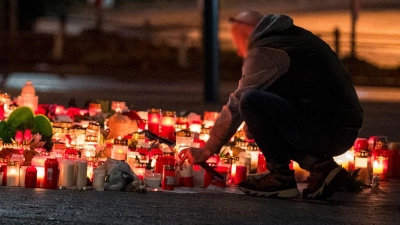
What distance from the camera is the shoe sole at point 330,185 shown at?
7.26 metres

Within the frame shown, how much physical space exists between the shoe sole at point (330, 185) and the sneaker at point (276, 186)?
4.4 inches

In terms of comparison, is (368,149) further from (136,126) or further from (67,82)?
(67,82)

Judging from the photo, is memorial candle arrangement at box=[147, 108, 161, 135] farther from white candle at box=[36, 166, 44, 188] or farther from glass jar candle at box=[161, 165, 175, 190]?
white candle at box=[36, 166, 44, 188]

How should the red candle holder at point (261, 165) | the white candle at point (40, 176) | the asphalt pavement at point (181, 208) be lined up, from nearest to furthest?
the asphalt pavement at point (181, 208) → the white candle at point (40, 176) → the red candle holder at point (261, 165)

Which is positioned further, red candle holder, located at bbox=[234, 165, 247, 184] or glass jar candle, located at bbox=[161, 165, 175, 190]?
red candle holder, located at bbox=[234, 165, 247, 184]

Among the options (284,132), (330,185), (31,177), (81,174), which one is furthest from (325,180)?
(31,177)

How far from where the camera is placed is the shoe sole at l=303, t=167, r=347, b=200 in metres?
7.26

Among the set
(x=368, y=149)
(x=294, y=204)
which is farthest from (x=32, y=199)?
(x=368, y=149)

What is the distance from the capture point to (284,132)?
723 cm

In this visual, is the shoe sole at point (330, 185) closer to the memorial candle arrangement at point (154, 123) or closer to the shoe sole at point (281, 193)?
the shoe sole at point (281, 193)

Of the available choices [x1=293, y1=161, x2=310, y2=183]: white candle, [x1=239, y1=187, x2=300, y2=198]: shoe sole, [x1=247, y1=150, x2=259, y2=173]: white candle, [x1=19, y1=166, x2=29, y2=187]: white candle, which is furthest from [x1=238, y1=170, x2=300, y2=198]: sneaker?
[x1=19, y1=166, x2=29, y2=187]: white candle

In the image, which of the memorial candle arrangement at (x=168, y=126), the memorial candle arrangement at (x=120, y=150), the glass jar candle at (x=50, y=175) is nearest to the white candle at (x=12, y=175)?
the glass jar candle at (x=50, y=175)

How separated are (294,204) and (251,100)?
0.74 metres

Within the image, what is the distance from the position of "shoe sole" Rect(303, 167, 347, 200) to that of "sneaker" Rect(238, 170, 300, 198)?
0.36ft
